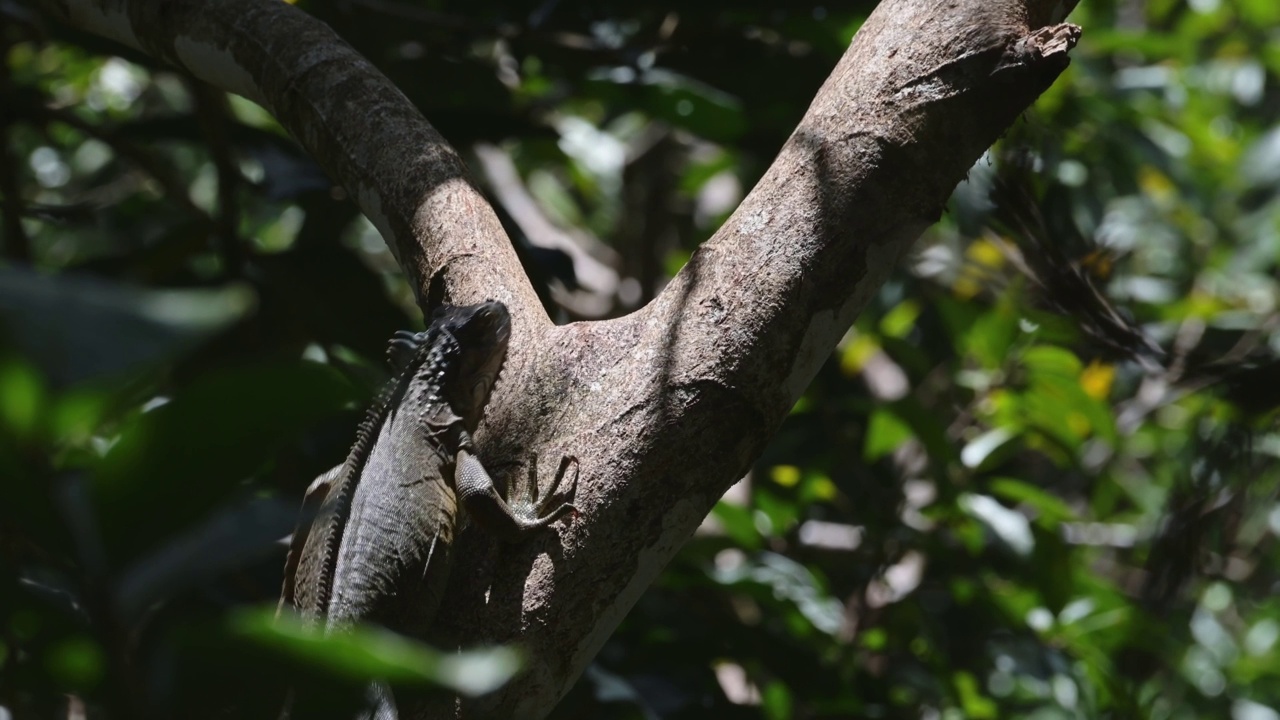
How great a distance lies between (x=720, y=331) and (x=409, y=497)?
840 millimetres

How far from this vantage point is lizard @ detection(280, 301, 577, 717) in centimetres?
188

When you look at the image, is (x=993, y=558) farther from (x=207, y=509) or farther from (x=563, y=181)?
(x=563, y=181)

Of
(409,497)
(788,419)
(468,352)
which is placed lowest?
(788,419)

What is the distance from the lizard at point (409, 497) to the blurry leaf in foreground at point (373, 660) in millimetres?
857

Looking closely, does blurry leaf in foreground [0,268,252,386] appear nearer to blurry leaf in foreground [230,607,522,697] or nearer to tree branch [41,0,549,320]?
blurry leaf in foreground [230,607,522,697]

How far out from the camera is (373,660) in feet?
2.38

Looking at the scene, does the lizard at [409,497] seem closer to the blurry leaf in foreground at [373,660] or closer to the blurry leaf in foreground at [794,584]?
the blurry leaf in foreground at [373,660]

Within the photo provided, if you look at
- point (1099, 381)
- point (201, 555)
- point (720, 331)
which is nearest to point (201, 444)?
point (201, 555)

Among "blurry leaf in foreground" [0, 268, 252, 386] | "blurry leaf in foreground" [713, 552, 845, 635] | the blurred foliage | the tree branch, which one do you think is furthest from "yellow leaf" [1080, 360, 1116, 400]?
"blurry leaf in foreground" [0, 268, 252, 386]

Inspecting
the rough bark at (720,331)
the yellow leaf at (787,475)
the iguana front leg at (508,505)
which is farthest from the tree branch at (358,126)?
the yellow leaf at (787,475)

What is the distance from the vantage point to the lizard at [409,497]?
1.88 metres

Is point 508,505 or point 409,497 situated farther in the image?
point 409,497

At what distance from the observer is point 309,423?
0.91 meters

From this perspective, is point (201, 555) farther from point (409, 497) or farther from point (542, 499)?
point (409, 497)
